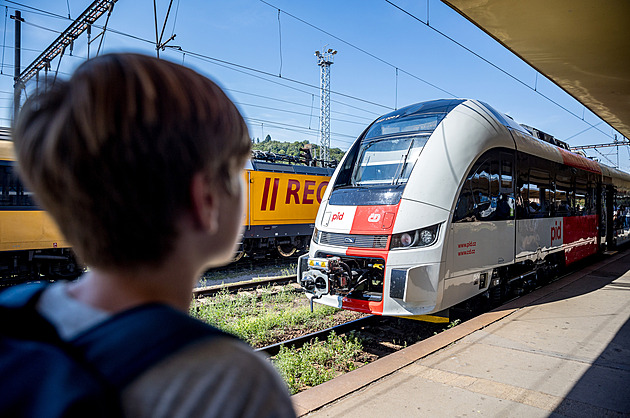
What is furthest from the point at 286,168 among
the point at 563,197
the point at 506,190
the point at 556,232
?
the point at 506,190

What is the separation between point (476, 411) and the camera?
135 inches

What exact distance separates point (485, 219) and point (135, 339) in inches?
243

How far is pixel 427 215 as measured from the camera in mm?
5348

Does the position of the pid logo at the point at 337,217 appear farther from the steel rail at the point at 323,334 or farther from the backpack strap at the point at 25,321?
the backpack strap at the point at 25,321

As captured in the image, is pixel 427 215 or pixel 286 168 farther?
pixel 286 168

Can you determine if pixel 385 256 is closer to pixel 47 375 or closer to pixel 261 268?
pixel 47 375

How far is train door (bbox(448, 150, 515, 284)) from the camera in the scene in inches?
220

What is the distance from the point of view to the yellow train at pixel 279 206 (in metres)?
12.9

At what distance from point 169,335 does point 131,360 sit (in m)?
0.06

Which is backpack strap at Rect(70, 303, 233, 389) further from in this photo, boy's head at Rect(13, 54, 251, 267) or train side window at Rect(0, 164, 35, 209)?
train side window at Rect(0, 164, 35, 209)

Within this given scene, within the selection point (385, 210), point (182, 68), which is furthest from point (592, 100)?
point (182, 68)

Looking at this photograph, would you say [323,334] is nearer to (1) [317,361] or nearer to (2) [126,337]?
(1) [317,361]

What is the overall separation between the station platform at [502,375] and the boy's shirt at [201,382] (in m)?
3.01

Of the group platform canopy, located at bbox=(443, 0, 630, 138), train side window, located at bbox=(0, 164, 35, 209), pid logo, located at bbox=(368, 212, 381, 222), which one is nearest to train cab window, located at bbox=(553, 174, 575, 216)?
platform canopy, located at bbox=(443, 0, 630, 138)
